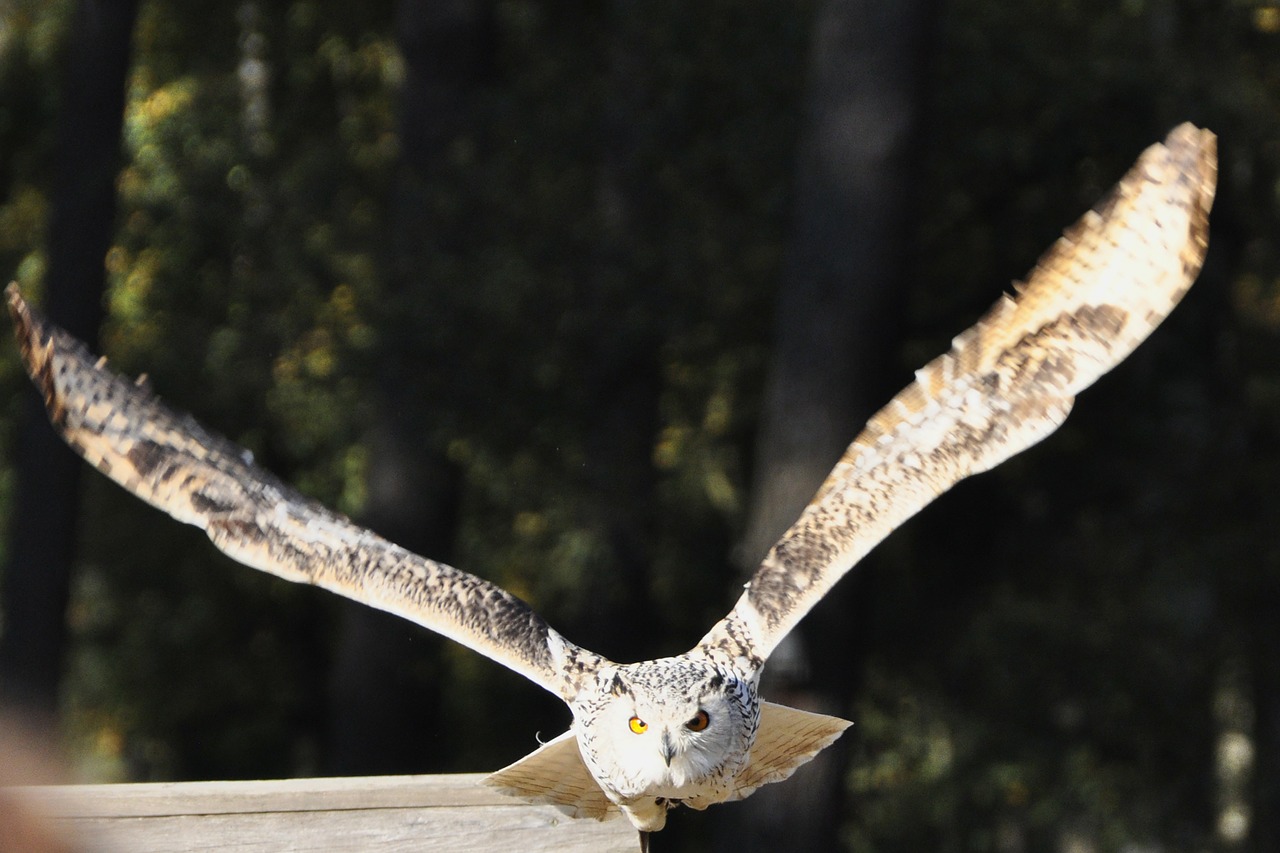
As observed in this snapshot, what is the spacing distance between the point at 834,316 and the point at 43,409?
4.74 m

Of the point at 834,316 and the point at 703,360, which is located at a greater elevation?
the point at 703,360

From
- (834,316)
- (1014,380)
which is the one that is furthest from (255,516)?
(834,316)

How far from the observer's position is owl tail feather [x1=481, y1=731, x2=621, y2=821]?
3900 millimetres

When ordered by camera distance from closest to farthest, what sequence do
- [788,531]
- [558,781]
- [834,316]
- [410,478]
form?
1. [558,781]
2. [788,531]
3. [834,316]
4. [410,478]

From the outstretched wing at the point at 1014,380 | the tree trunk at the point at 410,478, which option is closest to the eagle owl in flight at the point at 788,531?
the outstretched wing at the point at 1014,380

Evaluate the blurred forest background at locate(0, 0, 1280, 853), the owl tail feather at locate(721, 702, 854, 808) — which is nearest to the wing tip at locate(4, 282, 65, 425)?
the owl tail feather at locate(721, 702, 854, 808)

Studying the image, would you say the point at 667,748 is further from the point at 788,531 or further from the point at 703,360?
the point at 703,360

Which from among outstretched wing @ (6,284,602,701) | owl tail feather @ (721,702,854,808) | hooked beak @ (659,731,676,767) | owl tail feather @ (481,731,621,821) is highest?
outstretched wing @ (6,284,602,701)

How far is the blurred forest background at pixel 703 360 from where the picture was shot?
934 centimetres

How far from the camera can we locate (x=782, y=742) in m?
4.14

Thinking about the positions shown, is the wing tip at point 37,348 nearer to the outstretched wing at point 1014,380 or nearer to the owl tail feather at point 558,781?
the owl tail feather at point 558,781

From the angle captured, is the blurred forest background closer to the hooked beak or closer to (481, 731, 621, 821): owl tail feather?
(481, 731, 621, 821): owl tail feather

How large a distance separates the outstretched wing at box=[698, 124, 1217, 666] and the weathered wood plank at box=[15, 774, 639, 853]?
0.78 m

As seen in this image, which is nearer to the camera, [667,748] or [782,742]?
[667,748]
